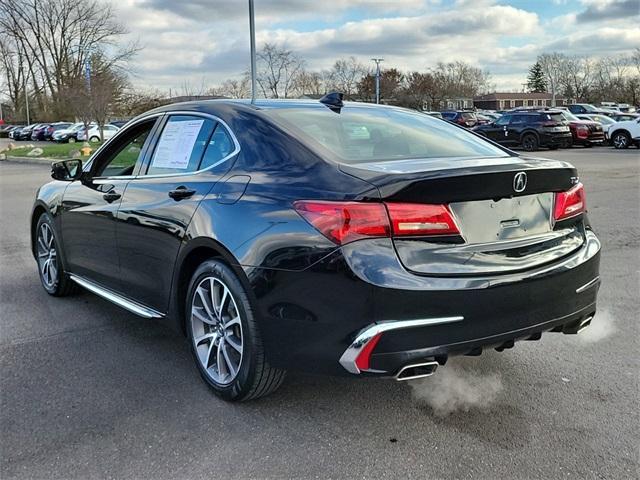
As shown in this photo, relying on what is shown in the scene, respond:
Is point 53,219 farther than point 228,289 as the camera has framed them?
Yes

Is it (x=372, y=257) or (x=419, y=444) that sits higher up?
(x=372, y=257)

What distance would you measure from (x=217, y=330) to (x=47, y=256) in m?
2.83

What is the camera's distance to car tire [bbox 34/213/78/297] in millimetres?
A: 5176

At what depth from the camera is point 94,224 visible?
4.41m

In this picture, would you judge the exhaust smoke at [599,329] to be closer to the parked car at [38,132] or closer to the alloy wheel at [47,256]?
the alloy wheel at [47,256]

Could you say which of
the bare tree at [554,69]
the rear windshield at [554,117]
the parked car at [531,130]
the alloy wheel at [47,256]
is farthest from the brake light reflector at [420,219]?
the bare tree at [554,69]

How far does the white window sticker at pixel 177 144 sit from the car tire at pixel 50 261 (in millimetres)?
1720

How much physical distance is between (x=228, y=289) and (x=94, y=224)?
177 cm

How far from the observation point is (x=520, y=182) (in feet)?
9.62

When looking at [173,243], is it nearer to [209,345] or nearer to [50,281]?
[209,345]

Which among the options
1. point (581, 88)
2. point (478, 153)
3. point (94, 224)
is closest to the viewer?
point (478, 153)

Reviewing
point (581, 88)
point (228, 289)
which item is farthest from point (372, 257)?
point (581, 88)

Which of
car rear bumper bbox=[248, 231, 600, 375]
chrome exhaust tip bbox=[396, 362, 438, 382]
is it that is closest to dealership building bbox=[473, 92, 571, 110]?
car rear bumper bbox=[248, 231, 600, 375]

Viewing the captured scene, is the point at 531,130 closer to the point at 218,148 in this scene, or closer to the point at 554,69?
the point at 218,148
